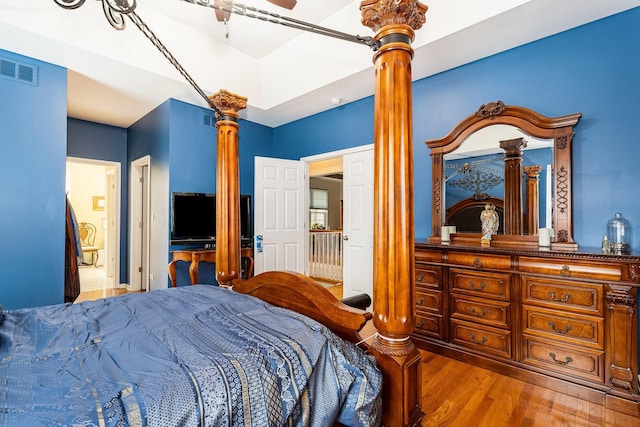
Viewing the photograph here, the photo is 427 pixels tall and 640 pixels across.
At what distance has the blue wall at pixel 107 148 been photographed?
4.83 meters

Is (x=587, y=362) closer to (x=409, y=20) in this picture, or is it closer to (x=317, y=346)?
(x=317, y=346)

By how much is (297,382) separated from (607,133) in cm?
285

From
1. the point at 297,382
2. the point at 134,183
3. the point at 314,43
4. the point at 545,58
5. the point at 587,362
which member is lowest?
the point at 587,362

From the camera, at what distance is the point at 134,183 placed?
16.7ft

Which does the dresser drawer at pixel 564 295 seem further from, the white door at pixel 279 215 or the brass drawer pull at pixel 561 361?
the white door at pixel 279 215

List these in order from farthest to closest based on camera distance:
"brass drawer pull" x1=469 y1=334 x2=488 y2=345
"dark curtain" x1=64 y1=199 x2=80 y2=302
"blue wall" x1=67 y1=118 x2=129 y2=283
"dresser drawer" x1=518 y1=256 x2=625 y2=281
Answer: "blue wall" x1=67 y1=118 x2=129 y2=283 < "dark curtain" x1=64 y1=199 x2=80 y2=302 < "brass drawer pull" x1=469 y1=334 x2=488 y2=345 < "dresser drawer" x1=518 y1=256 x2=625 y2=281

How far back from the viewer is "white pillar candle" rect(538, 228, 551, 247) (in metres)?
2.42

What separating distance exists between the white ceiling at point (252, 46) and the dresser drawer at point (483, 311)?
7.18ft

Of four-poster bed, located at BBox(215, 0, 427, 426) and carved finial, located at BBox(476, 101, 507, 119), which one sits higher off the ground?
carved finial, located at BBox(476, 101, 507, 119)

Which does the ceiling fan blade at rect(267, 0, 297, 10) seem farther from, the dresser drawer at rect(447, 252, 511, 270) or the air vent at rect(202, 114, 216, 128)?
the dresser drawer at rect(447, 252, 511, 270)

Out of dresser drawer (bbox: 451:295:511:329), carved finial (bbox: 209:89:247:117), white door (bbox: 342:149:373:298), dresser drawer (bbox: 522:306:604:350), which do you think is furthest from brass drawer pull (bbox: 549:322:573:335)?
carved finial (bbox: 209:89:247:117)

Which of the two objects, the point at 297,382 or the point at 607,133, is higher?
the point at 607,133

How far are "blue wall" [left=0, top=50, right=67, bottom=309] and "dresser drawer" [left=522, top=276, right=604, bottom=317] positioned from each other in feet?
14.0

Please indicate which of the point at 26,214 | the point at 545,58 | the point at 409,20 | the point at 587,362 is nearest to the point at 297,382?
the point at 409,20
